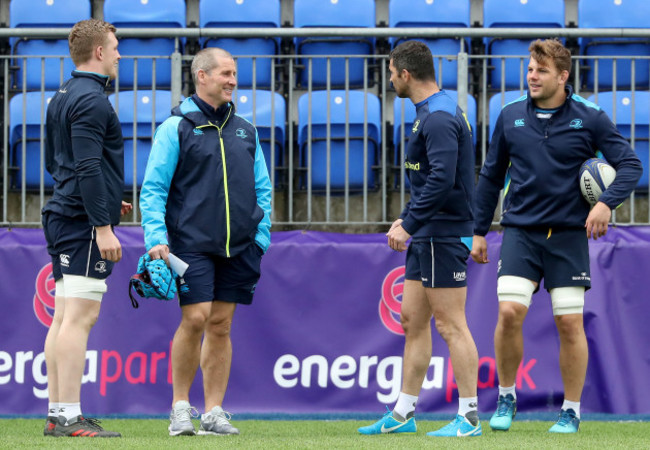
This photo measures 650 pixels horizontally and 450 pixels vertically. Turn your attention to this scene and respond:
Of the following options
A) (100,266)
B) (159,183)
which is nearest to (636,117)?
(159,183)

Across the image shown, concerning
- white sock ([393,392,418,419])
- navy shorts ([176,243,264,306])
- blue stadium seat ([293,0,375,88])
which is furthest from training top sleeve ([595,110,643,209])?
blue stadium seat ([293,0,375,88])

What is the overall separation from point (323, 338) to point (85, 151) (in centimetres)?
238

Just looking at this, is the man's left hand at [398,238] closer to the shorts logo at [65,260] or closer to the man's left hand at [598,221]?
the man's left hand at [598,221]

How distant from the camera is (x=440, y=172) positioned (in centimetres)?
497

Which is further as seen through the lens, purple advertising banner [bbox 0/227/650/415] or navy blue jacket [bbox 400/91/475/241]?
purple advertising banner [bbox 0/227/650/415]

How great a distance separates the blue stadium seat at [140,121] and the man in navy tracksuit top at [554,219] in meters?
2.88

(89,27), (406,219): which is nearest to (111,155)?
(89,27)

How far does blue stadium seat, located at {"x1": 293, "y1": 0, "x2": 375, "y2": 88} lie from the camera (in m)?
8.11

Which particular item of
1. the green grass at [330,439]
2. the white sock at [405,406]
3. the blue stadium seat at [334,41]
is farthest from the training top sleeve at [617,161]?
the blue stadium seat at [334,41]

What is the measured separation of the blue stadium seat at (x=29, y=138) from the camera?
7340mm

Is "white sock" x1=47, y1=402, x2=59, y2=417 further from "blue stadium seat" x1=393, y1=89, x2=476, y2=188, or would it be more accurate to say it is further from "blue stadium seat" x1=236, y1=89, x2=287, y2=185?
"blue stadium seat" x1=393, y1=89, x2=476, y2=188

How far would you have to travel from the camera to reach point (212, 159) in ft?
16.6

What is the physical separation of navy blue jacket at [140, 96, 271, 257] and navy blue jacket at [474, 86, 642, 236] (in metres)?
1.33

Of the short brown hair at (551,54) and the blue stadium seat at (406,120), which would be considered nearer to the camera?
the short brown hair at (551,54)
